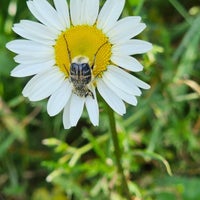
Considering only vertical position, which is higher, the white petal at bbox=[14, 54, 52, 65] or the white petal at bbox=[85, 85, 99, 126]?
the white petal at bbox=[14, 54, 52, 65]

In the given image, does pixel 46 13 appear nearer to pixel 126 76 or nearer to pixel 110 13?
pixel 110 13

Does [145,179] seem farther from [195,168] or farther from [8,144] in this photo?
[8,144]

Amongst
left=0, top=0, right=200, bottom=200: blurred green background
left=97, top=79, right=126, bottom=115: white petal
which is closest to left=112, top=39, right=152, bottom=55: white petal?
left=97, top=79, right=126, bottom=115: white petal

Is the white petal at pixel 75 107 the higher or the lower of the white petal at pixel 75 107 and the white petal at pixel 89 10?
the lower

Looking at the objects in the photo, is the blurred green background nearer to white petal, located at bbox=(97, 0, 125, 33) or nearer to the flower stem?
the flower stem

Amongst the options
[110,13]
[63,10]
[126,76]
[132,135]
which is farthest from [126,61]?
[132,135]

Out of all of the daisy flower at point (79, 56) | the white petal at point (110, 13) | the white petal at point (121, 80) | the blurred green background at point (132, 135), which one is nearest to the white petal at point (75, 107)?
the daisy flower at point (79, 56)

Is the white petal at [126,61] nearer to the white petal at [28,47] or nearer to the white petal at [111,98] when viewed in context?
the white petal at [111,98]
